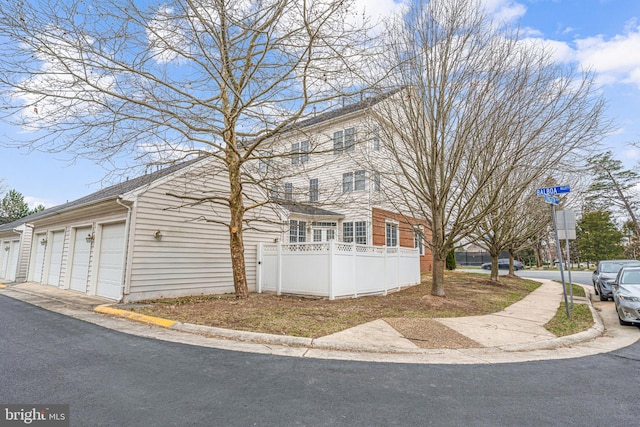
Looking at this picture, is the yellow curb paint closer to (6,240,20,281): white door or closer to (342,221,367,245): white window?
(342,221,367,245): white window

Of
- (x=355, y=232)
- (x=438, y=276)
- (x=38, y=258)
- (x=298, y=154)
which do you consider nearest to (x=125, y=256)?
(x=298, y=154)

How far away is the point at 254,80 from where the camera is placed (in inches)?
326

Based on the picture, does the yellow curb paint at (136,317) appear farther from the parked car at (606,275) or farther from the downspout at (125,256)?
the parked car at (606,275)

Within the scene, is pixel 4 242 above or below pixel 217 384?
above

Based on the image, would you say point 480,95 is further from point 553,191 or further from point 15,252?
point 15,252

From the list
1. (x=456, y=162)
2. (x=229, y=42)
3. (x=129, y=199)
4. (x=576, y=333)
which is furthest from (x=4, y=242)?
(x=576, y=333)

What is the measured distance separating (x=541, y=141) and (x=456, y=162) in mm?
2589

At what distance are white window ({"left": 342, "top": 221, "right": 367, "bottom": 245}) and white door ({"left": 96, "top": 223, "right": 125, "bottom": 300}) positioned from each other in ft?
34.0

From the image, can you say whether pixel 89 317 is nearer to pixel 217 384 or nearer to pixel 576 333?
pixel 217 384

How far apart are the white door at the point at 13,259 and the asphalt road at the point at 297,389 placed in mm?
17772

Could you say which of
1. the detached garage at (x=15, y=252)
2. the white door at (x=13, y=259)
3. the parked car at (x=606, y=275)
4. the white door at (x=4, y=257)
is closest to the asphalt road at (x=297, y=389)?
the parked car at (x=606, y=275)

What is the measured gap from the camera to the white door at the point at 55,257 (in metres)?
13.4

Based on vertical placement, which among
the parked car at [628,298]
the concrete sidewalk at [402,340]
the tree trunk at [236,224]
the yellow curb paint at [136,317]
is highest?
the tree trunk at [236,224]

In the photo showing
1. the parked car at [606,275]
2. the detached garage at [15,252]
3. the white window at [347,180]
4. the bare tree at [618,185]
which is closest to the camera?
the parked car at [606,275]
